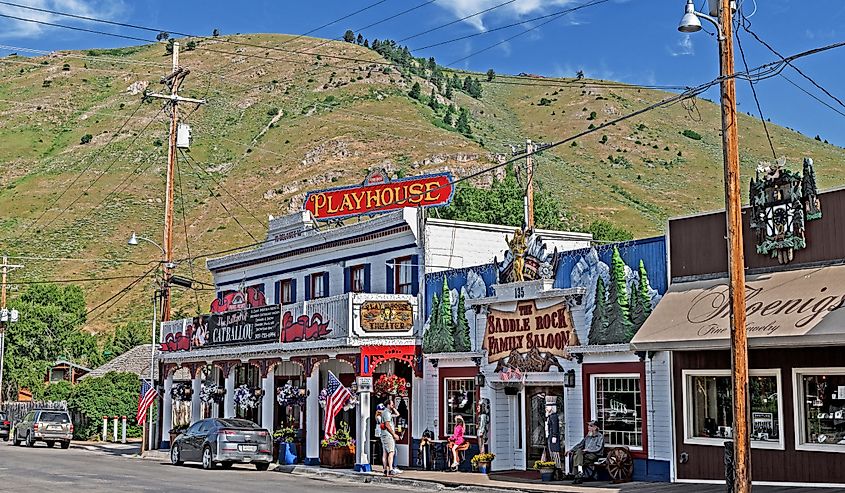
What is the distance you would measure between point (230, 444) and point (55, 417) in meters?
18.7

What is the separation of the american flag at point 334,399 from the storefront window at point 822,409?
13.5m

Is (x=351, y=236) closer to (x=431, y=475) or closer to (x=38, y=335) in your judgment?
(x=431, y=475)

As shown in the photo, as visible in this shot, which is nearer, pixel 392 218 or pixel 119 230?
pixel 392 218

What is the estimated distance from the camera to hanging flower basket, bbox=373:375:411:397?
28750 millimetres

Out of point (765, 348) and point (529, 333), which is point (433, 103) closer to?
point (529, 333)

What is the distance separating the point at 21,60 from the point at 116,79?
1079 inches

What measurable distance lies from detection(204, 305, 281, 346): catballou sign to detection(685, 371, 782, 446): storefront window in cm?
1484

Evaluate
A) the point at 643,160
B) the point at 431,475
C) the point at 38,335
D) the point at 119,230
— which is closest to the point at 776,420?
the point at 431,475

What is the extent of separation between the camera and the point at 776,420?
63.0 feet

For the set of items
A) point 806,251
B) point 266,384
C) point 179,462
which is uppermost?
point 806,251

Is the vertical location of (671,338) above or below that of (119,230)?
below

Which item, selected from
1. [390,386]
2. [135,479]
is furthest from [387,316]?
[135,479]

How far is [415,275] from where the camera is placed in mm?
29625

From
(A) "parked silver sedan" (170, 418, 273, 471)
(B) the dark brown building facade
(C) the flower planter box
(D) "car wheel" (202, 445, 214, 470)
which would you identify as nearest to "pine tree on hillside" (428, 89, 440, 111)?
(A) "parked silver sedan" (170, 418, 273, 471)
